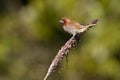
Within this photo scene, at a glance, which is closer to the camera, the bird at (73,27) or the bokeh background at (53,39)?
the bird at (73,27)

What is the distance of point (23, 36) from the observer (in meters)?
3.84

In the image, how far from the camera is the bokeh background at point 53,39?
286cm

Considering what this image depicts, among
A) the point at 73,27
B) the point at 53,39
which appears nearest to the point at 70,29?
the point at 73,27

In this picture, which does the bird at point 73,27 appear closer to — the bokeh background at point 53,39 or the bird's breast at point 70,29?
the bird's breast at point 70,29

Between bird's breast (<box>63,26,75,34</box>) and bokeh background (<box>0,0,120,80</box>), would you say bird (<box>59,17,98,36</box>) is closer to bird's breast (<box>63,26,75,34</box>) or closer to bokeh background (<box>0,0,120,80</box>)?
bird's breast (<box>63,26,75,34</box>)

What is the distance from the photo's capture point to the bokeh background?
2.86 metres

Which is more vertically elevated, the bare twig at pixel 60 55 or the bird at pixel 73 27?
the bird at pixel 73 27

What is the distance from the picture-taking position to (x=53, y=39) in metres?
3.53

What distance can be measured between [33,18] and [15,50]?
16.3 inches

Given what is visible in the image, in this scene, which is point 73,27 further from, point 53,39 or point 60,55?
point 53,39

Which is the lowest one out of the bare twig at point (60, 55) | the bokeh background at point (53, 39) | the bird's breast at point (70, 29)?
the bare twig at point (60, 55)

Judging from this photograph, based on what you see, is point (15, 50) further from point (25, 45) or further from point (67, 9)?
point (67, 9)

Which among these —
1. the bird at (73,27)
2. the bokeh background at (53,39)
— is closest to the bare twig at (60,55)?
the bird at (73,27)

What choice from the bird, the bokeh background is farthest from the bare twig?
the bokeh background
